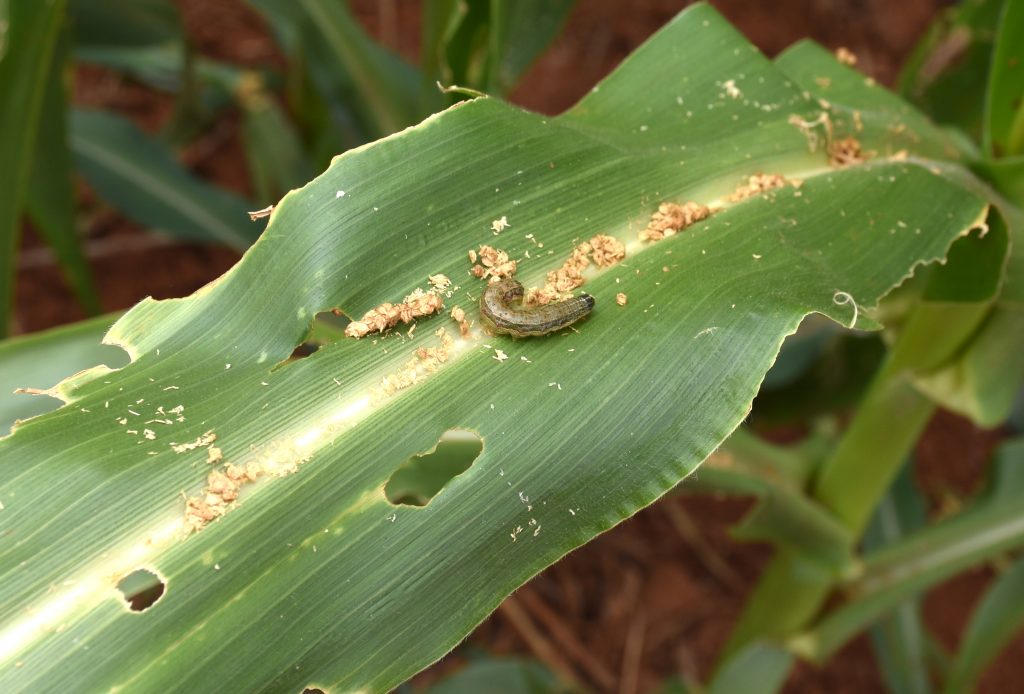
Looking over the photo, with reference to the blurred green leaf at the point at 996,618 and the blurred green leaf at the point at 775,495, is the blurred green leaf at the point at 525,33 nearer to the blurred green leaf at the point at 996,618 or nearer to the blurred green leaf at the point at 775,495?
the blurred green leaf at the point at 775,495

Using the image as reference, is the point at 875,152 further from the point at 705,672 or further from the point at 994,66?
the point at 705,672

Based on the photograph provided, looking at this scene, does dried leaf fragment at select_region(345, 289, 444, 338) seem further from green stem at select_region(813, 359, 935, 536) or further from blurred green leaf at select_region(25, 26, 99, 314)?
blurred green leaf at select_region(25, 26, 99, 314)

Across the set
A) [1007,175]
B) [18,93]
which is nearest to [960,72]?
[1007,175]

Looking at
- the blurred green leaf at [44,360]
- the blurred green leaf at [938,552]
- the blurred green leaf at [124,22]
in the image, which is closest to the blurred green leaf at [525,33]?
the blurred green leaf at [44,360]

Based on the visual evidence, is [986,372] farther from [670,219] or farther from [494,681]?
[494,681]

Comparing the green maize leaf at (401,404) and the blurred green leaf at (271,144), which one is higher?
the blurred green leaf at (271,144)

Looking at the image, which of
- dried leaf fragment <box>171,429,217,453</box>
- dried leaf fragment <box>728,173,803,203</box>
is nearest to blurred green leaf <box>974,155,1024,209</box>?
dried leaf fragment <box>728,173,803,203</box>

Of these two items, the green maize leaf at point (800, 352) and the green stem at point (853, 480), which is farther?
the green maize leaf at point (800, 352)
